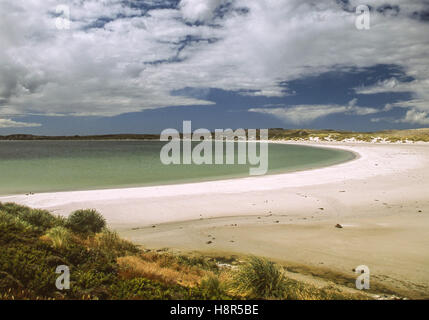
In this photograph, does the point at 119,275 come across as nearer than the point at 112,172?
Yes

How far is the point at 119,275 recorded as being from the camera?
18.3ft

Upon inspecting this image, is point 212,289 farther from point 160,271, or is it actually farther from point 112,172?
point 112,172

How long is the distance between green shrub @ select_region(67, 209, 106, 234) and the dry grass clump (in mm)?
3149

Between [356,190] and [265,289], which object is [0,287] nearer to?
[265,289]

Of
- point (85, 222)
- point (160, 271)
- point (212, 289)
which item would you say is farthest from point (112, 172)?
point (212, 289)

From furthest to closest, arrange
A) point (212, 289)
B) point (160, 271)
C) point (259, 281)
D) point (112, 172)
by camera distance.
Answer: point (112, 172) → point (160, 271) → point (259, 281) → point (212, 289)

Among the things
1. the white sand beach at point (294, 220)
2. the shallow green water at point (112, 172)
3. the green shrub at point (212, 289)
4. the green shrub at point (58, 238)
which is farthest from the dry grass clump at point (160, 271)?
the shallow green water at point (112, 172)

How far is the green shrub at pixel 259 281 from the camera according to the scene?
5.26 m

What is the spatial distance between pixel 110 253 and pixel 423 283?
7.50 meters

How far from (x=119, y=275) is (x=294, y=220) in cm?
808

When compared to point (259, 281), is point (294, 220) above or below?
above

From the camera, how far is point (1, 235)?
21.4 feet

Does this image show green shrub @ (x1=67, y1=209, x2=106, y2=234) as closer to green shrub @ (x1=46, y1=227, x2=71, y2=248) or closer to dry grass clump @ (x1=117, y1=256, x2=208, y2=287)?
green shrub @ (x1=46, y1=227, x2=71, y2=248)

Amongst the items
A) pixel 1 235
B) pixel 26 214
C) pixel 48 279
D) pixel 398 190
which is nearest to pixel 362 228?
pixel 398 190
